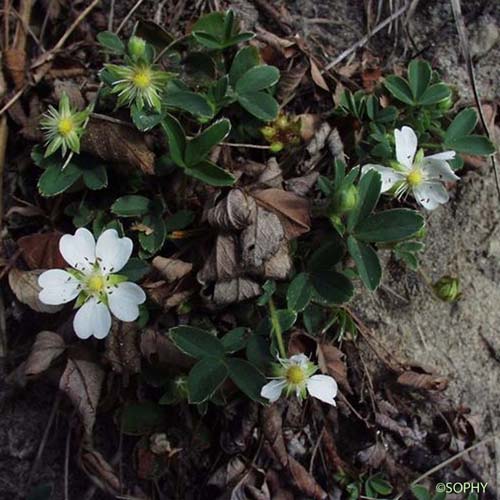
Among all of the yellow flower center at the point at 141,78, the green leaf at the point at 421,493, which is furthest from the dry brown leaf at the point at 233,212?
the green leaf at the point at 421,493

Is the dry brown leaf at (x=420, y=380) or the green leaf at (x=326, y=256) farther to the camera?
the dry brown leaf at (x=420, y=380)

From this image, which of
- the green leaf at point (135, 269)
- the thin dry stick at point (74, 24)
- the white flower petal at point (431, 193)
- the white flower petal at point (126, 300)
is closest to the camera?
the white flower petal at point (126, 300)

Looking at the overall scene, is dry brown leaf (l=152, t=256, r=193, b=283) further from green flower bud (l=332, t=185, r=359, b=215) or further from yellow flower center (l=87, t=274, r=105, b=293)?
green flower bud (l=332, t=185, r=359, b=215)

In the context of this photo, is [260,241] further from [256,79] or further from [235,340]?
[256,79]

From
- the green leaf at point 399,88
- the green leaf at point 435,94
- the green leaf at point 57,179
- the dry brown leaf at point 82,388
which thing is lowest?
the dry brown leaf at point 82,388

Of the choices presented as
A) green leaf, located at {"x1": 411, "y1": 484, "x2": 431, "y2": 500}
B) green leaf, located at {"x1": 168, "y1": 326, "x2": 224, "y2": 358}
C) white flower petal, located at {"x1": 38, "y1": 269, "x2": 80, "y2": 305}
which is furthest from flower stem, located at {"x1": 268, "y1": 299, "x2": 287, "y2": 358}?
green leaf, located at {"x1": 411, "y1": 484, "x2": 431, "y2": 500}

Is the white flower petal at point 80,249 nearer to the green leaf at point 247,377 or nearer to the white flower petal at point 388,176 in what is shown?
the green leaf at point 247,377

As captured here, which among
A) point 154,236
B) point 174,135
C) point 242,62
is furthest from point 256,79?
point 154,236
